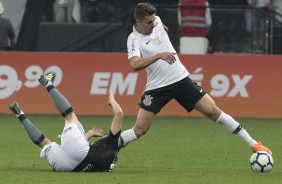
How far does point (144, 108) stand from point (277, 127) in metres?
7.31

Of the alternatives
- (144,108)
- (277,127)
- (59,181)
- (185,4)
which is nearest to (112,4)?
(185,4)

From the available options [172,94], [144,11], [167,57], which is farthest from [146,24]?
[172,94]

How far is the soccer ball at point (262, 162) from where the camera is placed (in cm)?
1382

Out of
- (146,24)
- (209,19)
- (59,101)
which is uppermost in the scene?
(146,24)

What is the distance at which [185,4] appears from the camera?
992 inches

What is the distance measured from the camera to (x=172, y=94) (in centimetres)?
1468

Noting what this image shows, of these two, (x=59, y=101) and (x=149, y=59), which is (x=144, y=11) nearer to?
(x=149, y=59)

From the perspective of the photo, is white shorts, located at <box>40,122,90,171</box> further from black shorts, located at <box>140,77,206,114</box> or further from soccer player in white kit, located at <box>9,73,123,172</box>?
black shorts, located at <box>140,77,206,114</box>

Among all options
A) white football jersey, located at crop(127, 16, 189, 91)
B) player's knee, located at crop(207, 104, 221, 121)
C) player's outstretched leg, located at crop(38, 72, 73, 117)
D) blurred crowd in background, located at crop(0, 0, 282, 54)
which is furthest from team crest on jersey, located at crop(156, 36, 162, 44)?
blurred crowd in background, located at crop(0, 0, 282, 54)

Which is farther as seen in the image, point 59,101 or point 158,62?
point 158,62

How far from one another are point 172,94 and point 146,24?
100 cm

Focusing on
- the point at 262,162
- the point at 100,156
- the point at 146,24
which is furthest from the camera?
the point at 146,24

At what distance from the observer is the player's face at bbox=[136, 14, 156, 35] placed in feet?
46.8

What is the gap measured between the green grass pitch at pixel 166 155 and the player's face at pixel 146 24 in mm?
1716
